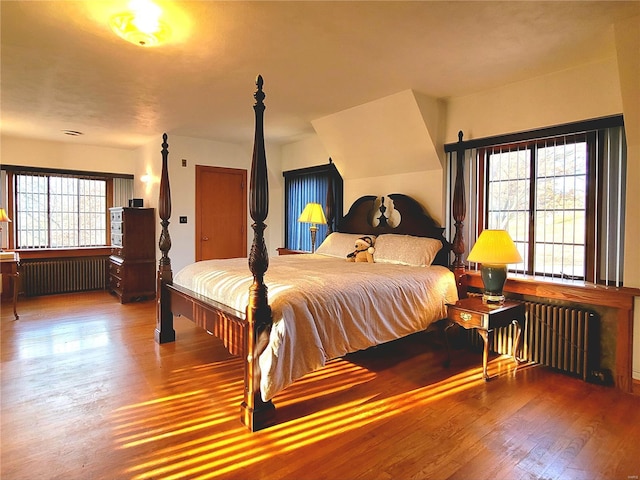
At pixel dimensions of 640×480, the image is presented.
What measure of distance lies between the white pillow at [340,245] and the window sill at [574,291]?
4.98 ft

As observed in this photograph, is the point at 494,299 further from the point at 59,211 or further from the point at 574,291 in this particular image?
the point at 59,211

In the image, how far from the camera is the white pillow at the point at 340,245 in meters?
4.41

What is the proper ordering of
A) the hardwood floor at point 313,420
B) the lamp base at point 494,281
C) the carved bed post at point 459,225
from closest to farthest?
1. the hardwood floor at point 313,420
2. the lamp base at point 494,281
3. the carved bed post at point 459,225

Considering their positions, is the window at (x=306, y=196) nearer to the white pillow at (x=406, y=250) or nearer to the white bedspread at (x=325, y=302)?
the white pillow at (x=406, y=250)

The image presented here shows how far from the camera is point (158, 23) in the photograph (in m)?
2.29

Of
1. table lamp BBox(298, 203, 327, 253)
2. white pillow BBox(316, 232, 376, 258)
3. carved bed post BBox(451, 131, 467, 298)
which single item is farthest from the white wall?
carved bed post BBox(451, 131, 467, 298)

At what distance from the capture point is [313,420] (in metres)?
2.32

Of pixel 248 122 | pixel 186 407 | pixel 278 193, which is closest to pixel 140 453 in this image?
pixel 186 407

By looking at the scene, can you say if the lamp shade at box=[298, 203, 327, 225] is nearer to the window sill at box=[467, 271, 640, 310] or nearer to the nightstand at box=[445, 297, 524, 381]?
the nightstand at box=[445, 297, 524, 381]

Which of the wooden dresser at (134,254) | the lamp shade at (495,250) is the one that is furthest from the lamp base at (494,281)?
the wooden dresser at (134,254)

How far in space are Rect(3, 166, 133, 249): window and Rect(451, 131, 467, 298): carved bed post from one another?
17.9 feet

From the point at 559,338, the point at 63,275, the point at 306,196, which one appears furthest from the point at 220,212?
the point at 559,338

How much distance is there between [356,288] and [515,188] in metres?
1.88

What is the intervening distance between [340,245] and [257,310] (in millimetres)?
2385
